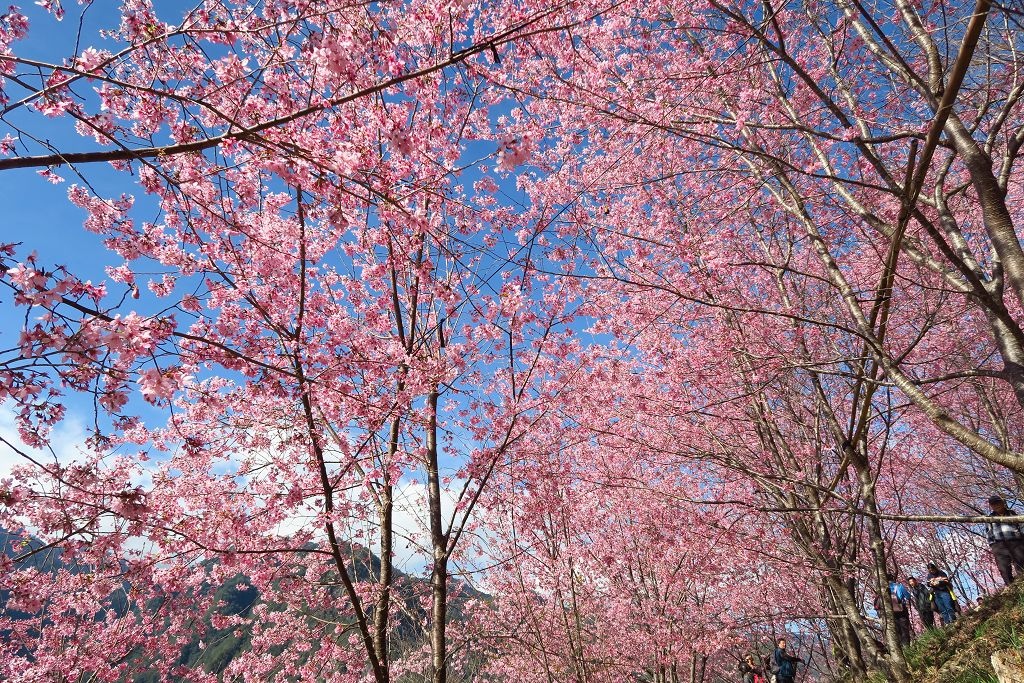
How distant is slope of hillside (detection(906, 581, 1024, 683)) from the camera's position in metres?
5.86

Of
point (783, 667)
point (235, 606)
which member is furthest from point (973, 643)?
point (235, 606)

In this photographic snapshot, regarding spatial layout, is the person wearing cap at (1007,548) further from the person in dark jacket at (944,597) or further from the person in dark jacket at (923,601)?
the person in dark jacket at (923,601)

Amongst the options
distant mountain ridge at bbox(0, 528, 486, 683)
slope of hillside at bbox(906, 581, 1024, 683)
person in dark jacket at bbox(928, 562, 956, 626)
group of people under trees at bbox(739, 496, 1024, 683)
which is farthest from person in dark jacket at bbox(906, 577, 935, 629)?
distant mountain ridge at bbox(0, 528, 486, 683)

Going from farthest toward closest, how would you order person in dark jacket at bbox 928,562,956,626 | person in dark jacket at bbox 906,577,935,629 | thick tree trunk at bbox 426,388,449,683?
person in dark jacket at bbox 906,577,935,629 < person in dark jacket at bbox 928,562,956,626 < thick tree trunk at bbox 426,388,449,683

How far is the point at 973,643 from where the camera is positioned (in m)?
7.01

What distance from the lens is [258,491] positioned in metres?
4.97

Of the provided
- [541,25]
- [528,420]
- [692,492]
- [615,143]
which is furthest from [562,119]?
[692,492]

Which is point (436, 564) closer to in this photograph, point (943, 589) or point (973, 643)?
point (973, 643)

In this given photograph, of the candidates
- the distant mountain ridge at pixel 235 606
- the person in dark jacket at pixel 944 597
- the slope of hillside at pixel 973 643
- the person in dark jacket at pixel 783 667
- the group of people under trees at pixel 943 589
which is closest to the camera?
the distant mountain ridge at pixel 235 606

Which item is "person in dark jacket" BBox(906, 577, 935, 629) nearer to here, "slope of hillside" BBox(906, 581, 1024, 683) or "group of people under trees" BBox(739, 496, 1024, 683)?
"group of people under trees" BBox(739, 496, 1024, 683)

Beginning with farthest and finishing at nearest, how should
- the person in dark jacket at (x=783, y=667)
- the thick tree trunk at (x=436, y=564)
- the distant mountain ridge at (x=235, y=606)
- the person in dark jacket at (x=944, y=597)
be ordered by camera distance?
the person in dark jacket at (x=783, y=667) < the person in dark jacket at (x=944, y=597) < the distant mountain ridge at (x=235, y=606) < the thick tree trunk at (x=436, y=564)

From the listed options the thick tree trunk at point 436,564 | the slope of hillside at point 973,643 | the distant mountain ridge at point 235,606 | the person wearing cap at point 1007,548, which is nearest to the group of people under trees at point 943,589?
the person wearing cap at point 1007,548

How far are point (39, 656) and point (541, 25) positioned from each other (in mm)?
12137

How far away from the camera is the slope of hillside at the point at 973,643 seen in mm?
5859
